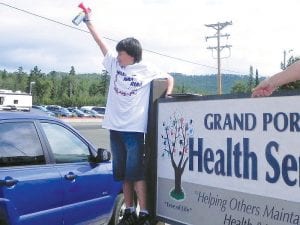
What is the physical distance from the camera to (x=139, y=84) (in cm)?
460

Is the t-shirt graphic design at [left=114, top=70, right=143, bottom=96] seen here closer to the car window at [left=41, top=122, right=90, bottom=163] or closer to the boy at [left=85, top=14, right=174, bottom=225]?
the boy at [left=85, top=14, right=174, bottom=225]

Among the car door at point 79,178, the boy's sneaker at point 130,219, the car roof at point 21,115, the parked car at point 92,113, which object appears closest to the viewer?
the boy's sneaker at point 130,219

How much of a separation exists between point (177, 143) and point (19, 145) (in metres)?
1.49

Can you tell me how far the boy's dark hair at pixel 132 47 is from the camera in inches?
184

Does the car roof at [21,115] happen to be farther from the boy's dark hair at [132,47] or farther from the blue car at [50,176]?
the boy's dark hair at [132,47]

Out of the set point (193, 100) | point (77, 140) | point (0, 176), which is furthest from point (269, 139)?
point (77, 140)

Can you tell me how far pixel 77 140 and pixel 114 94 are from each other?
129 centimetres

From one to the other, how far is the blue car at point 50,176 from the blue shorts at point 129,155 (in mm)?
736

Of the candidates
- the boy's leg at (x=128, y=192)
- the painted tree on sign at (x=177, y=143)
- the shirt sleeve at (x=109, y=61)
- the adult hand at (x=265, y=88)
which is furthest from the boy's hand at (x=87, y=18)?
the adult hand at (x=265, y=88)

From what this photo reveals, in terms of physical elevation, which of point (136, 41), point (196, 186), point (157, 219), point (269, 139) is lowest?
point (157, 219)

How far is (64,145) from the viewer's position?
5508 mm

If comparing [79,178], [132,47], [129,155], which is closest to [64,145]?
[79,178]

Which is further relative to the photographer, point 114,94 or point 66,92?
point 66,92

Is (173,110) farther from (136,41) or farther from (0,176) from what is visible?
(0,176)
